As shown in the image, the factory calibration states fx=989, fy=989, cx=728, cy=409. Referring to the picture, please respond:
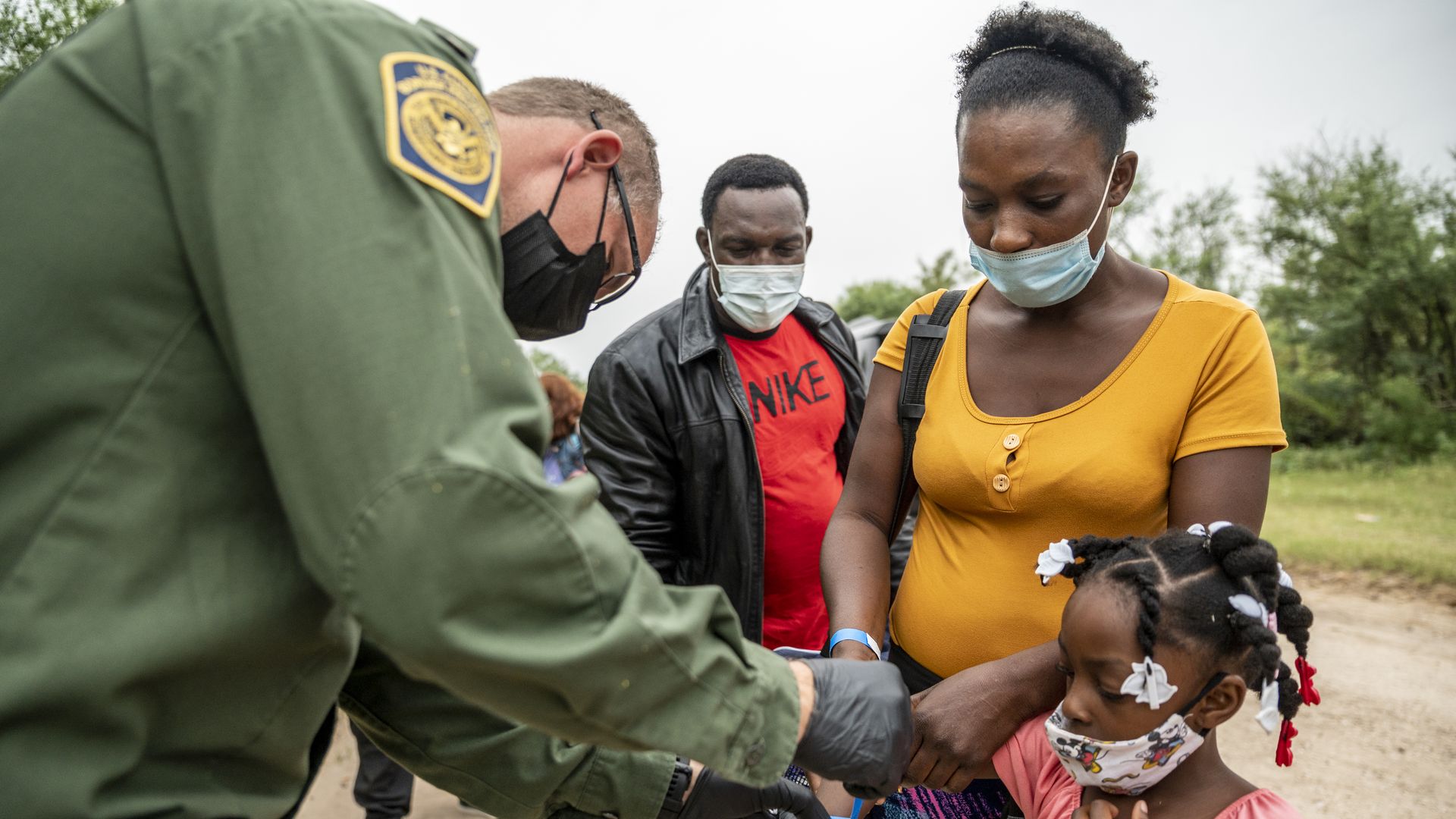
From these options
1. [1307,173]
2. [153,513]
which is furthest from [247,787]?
[1307,173]

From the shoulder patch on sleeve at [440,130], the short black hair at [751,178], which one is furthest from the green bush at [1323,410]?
the shoulder patch on sleeve at [440,130]

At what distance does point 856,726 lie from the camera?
1568mm

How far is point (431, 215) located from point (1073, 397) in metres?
1.39

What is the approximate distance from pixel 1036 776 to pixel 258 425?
1638 mm

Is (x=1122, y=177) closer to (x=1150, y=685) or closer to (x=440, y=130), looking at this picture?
(x=1150, y=685)

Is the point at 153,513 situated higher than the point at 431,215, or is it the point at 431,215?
the point at 431,215

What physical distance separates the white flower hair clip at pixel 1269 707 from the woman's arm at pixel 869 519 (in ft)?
2.50

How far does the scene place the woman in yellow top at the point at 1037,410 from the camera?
1883 mm

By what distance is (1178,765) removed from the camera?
1899 mm

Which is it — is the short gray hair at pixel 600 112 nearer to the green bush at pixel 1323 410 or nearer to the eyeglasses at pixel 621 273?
the eyeglasses at pixel 621 273

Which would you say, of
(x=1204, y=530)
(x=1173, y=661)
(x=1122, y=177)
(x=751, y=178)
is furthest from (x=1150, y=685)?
(x=751, y=178)

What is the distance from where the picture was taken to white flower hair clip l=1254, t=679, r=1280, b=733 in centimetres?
170

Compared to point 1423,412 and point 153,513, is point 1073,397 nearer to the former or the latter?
point 153,513

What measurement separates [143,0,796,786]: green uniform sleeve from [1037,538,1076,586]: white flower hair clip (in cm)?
97
